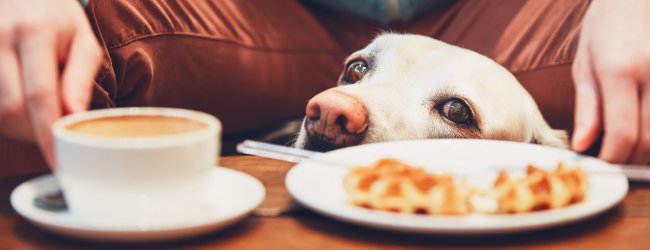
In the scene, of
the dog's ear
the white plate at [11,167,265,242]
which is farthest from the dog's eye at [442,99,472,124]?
the white plate at [11,167,265,242]

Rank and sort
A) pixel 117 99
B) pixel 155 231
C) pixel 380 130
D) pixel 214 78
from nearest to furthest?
pixel 155 231 < pixel 380 130 < pixel 117 99 < pixel 214 78

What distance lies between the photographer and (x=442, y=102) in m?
1.68

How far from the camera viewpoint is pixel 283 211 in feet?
2.94

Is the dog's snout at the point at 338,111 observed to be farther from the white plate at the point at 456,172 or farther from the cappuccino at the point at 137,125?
the cappuccino at the point at 137,125

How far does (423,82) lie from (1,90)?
1052 millimetres

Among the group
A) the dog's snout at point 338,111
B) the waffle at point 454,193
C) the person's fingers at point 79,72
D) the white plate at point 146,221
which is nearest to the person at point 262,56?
the person's fingers at point 79,72

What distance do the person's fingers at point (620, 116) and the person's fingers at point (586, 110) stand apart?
2 centimetres

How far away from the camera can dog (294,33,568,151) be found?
1.53 meters

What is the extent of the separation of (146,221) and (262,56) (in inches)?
57.0

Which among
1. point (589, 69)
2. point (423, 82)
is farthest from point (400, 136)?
point (589, 69)

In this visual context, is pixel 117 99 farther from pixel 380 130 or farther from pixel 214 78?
pixel 380 130

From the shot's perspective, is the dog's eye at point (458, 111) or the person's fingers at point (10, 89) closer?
the person's fingers at point (10, 89)

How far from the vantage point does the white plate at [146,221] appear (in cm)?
72

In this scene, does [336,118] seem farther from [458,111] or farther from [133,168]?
[133,168]
